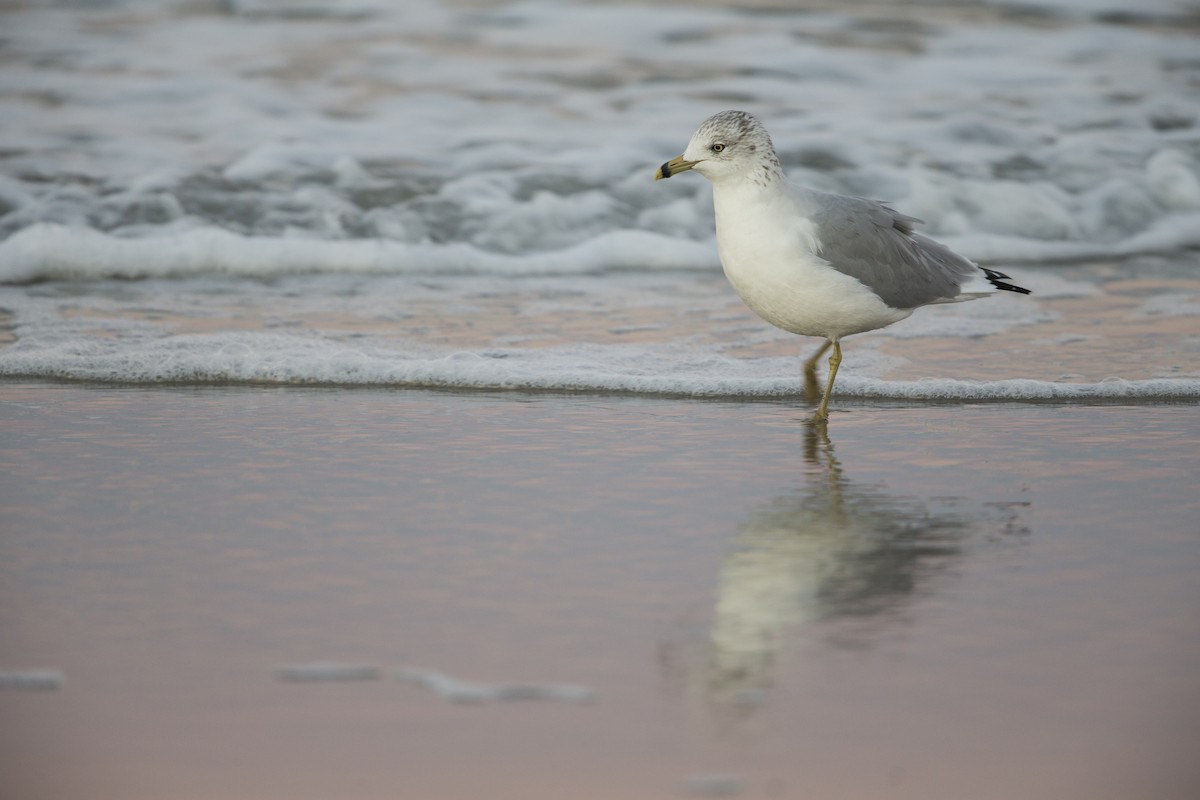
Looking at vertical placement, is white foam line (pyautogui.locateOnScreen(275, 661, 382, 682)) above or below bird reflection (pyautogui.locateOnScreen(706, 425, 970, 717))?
below

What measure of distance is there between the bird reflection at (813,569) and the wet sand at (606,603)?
1 centimetres

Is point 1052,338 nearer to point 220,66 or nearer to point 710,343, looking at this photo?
point 710,343

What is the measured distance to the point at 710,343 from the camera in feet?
21.6

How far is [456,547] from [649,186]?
22.7ft

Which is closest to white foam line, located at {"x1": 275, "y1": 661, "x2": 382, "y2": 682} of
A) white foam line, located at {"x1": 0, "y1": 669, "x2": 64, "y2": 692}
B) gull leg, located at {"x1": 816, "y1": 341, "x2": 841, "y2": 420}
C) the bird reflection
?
white foam line, located at {"x1": 0, "y1": 669, "x2": 64, "y2": 692}

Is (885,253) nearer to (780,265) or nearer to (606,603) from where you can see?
(780,265)

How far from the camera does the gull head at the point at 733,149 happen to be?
17.9ft

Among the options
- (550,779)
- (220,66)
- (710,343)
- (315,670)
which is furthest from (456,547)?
(220,66)

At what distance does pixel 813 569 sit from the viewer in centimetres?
356

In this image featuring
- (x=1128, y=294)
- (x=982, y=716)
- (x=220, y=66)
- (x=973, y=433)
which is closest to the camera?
(x=982, y=716)

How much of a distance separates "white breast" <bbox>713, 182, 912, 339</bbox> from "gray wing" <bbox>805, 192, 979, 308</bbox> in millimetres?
55

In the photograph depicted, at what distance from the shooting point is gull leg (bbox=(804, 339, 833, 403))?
5.73 meters

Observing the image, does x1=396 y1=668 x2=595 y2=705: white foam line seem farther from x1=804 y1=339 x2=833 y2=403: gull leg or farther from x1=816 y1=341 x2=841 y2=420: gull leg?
x1=804 y1=339 x2=833 y2=403: gull leg

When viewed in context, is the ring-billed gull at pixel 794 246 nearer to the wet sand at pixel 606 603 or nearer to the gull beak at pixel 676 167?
the gull beak at pixel 676 167
